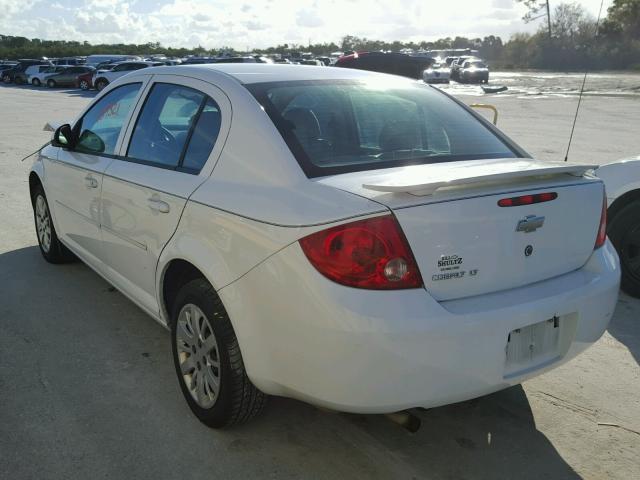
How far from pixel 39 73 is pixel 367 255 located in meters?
46.7

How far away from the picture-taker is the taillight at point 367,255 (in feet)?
7.73

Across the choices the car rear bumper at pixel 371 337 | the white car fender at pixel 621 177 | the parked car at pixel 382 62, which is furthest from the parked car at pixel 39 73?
the car rear bumper at pixel 371 337

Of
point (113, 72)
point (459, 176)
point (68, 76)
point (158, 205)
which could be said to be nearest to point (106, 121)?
point (158, 205)

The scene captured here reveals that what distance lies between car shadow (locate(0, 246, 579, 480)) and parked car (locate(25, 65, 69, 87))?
41556mm

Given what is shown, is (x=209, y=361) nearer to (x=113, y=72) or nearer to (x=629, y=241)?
(x=629, y=241)

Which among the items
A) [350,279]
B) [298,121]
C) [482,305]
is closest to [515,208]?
[482,305]

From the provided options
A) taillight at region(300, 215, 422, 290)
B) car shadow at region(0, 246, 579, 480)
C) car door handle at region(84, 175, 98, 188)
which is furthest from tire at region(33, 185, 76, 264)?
taillight at region(300, 215, 422, 290)

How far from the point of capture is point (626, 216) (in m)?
A: 4.82

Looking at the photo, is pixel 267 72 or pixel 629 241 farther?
pixel 629 241

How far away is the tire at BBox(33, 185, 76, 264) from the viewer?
5328 millimetres

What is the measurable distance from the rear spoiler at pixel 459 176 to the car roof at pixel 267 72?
103 centimetres

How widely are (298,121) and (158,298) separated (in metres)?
1.26

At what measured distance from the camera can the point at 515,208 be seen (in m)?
2.56

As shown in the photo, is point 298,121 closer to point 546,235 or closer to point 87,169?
point 546,235
